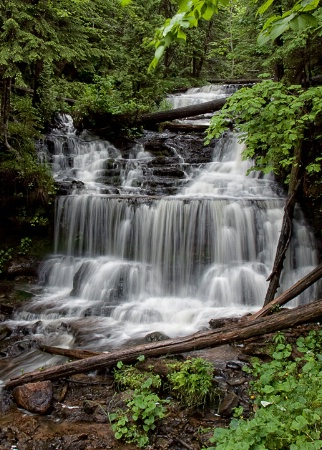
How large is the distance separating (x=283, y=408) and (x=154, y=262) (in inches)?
223

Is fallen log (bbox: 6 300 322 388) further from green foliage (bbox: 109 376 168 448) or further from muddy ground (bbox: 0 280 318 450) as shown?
green foliage (bbox: 109 376 168 448)

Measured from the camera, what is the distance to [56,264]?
9.20 meters

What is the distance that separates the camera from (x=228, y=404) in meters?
3.97

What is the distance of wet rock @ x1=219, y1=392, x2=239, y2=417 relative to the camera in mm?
3914

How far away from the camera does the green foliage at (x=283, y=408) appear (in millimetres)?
2959

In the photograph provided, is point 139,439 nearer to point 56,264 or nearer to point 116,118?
point 56,264

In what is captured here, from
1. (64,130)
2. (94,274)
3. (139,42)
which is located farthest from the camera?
(139,42)

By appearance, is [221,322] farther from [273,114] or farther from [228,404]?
[273,114]

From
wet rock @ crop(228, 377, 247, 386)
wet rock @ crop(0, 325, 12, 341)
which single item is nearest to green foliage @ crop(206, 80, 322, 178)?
wet rock @ crop(228, 377, 247, 386)

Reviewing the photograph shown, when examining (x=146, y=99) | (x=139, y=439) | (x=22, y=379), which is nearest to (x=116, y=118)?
(x=146, y=99)

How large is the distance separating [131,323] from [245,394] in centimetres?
327

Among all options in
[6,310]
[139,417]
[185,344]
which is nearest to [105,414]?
[139,417]

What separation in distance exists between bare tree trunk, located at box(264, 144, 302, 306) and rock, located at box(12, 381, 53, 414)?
3661 mm

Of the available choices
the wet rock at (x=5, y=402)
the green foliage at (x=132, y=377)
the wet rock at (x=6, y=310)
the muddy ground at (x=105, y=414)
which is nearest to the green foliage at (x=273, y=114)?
the muddy ground at (x=105, y=414)
